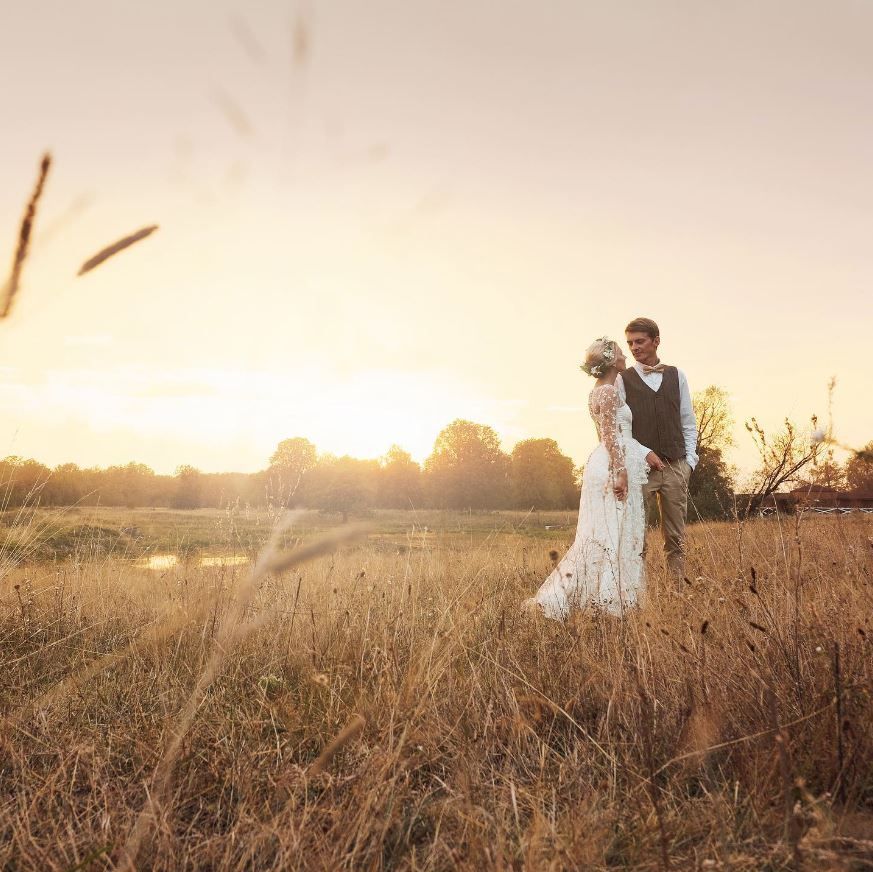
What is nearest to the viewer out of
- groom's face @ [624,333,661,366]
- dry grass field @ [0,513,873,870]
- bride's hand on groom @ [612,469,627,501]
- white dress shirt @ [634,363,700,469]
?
dry grass field @ [0,513,873,870]

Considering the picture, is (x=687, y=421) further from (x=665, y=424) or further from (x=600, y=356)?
(x=600, y=356)

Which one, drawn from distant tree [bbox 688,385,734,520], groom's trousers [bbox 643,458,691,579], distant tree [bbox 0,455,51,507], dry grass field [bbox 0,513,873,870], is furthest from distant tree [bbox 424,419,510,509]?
dry grass field [bbox 0,513,873,870]

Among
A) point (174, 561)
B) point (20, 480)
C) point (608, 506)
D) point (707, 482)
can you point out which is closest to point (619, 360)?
point (608, 506)

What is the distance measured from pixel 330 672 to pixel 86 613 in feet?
8.63

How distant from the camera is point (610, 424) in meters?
6.04

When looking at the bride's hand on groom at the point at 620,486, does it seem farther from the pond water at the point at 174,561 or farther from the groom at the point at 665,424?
the pond water at the point at 174,561

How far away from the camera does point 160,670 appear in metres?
3.80

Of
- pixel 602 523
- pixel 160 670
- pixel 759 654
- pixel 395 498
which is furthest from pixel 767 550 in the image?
pixel 395 498

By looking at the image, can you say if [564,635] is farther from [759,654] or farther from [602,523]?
[602,523]

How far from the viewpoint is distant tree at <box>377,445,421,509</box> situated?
4481 cm

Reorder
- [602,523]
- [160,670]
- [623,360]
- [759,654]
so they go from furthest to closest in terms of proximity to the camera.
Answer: [623,360] < [602,523] < [160,670] < [759,654]

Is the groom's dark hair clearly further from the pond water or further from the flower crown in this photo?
the pond water

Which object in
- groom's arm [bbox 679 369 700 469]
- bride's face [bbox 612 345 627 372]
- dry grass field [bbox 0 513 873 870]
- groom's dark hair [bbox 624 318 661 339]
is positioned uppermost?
groom's dark hair [bbox 624 318 661 339]

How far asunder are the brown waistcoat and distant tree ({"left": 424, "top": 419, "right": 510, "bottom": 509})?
37.0m
